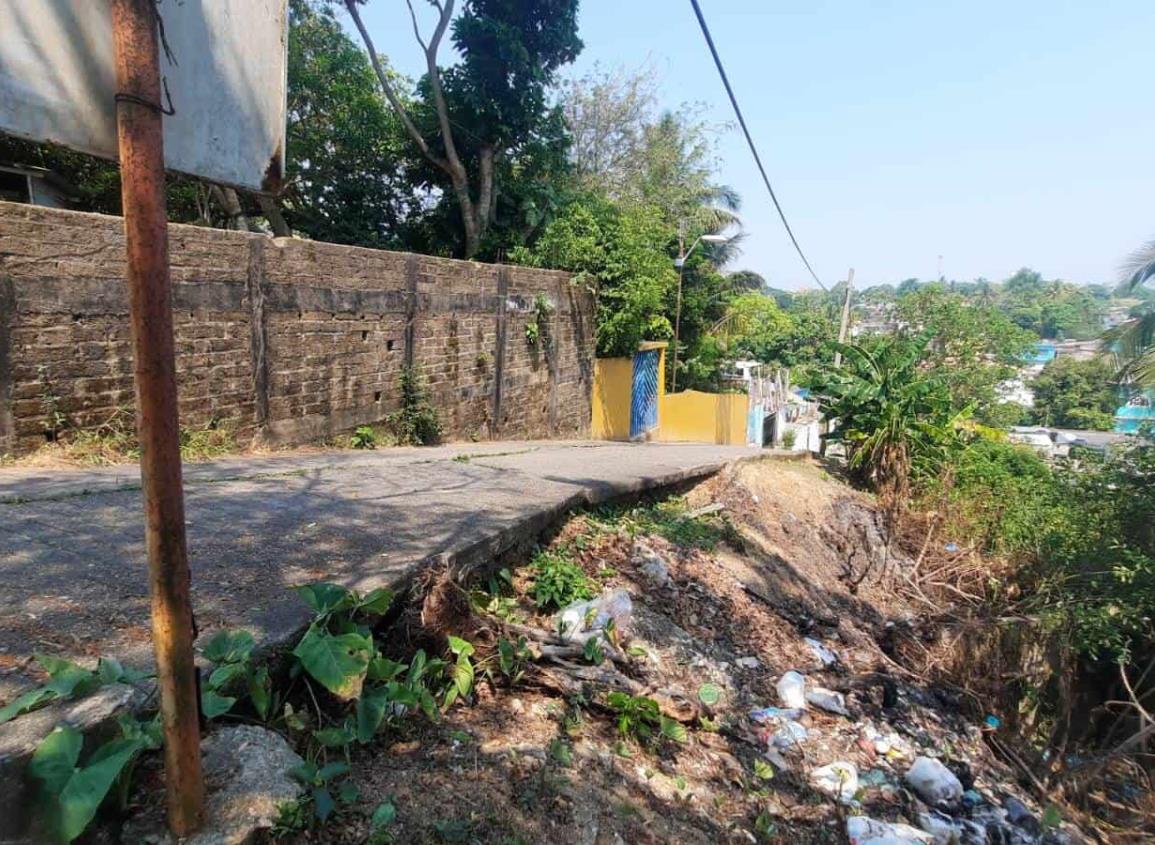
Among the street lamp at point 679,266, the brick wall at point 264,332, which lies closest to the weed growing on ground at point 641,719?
the brick wall at point 264,332

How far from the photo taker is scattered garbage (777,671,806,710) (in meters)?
3.64

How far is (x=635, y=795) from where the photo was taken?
7.82ft

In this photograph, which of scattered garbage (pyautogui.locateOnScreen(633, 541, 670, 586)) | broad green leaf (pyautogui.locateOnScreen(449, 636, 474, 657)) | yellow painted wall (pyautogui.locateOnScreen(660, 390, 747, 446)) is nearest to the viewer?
broad green leaf (pyautogui.locateOnScreen(449, 636, 474, 657))

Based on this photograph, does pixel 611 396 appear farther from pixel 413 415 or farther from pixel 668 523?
pixel 668 523

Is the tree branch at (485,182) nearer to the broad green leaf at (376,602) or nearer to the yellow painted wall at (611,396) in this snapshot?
the yellow painted wall at (611,396)

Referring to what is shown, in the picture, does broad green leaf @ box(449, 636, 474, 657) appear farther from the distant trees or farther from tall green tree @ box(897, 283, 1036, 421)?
the distant trees

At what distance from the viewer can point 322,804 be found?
5.69 feet

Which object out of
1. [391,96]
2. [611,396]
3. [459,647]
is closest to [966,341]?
[611,396]

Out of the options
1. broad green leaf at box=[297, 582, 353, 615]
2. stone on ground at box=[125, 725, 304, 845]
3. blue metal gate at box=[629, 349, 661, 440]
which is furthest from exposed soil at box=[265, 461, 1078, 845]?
blue metal gate at box=[629, 349, 661, 440]

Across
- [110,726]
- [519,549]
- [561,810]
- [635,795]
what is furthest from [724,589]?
[110,726]

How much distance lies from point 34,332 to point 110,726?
13.4 ft

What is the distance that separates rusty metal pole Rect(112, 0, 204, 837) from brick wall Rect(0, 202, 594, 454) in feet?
13.7

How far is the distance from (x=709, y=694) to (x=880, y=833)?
35.2 inches

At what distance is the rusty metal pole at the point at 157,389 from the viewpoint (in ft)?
4.41
